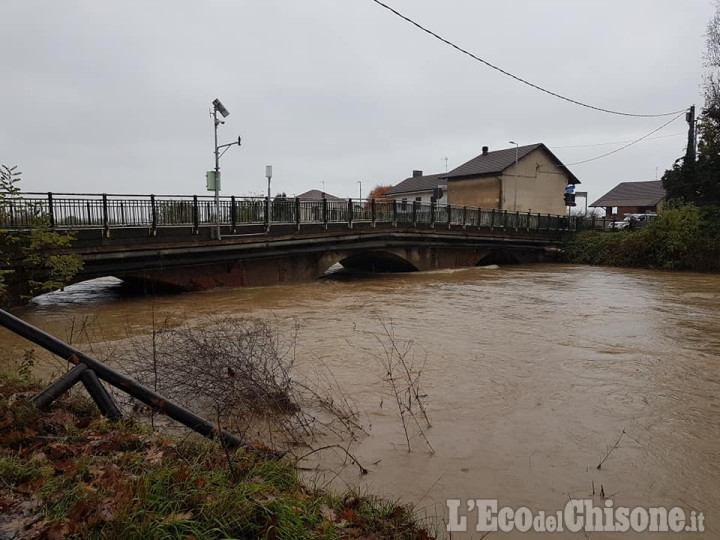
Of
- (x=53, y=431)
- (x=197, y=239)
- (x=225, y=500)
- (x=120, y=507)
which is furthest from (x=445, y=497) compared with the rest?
(x=197, y=239)

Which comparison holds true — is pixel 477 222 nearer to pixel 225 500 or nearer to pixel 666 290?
pixel 666 290

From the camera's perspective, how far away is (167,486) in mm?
2764

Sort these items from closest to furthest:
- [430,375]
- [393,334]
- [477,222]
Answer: [430,375], [393,334], [477,222]

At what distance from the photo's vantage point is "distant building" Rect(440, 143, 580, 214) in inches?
1763

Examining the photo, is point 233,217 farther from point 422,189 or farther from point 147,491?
point 422,189

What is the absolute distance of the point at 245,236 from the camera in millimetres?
17453

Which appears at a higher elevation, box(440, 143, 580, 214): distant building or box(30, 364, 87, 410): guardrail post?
box(440, 143, 580, 214): distant building

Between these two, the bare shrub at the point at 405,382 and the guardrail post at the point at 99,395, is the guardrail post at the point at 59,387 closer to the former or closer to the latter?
the guardrail post at the point at 99,395

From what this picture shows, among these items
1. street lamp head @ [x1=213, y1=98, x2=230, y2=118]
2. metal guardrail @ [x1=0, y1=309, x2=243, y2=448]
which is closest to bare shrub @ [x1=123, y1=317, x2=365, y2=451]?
metal guardrail @ [x1=0, y1=309, x2=243, y2=448]

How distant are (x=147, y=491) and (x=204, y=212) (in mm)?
14764

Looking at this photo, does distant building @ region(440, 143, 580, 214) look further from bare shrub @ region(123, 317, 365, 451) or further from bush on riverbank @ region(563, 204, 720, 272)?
bare shrub @ region(123, 317, 365, 451)

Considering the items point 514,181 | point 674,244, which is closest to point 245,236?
point 674,244

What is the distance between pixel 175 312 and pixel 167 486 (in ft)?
36.3

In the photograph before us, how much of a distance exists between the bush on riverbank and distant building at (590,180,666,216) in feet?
139
